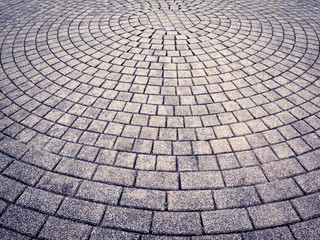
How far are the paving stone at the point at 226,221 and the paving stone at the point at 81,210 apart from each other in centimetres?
95

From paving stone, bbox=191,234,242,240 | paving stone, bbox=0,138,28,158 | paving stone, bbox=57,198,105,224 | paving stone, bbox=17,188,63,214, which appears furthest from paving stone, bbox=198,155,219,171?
paving stone, bbox=0,138,28,158

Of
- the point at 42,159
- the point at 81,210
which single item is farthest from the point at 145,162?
the point at 42,159

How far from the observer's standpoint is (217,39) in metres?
4.55

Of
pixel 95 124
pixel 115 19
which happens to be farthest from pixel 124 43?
pixel 95 124

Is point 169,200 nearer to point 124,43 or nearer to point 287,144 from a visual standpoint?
point 287,144

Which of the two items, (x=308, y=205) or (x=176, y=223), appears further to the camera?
(x=308, y=205)

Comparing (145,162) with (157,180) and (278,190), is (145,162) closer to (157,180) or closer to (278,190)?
(157,180)

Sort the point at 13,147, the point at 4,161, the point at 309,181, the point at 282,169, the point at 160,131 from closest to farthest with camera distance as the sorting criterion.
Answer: the point at 309,181 < the point at 282,169 < the point at 4,161 < the point at 13,147 < the point at 160,131

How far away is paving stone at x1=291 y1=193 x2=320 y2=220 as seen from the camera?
77.5 inches

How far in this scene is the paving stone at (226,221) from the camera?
1.88 m

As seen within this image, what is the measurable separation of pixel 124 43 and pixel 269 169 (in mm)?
3506

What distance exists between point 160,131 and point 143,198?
912 millimetres

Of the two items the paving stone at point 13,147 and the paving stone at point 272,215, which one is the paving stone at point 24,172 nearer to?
the paving stone at point 13,147

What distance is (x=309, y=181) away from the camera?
2225mm
